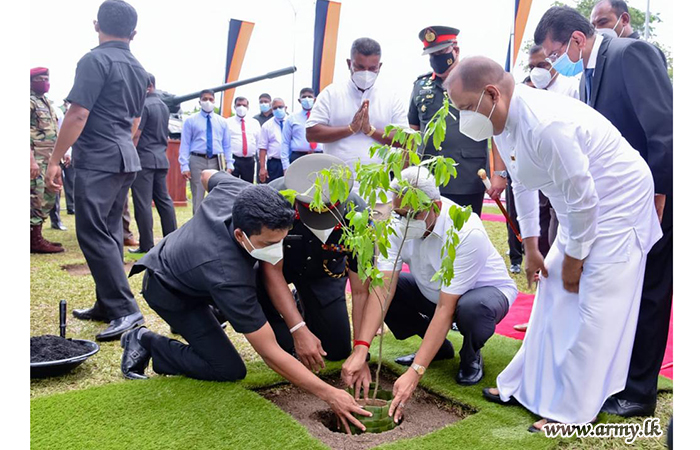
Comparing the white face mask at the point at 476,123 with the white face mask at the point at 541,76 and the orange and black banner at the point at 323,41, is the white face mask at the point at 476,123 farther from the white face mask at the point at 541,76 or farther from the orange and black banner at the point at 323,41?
the orange and black banner at the point at 323,41

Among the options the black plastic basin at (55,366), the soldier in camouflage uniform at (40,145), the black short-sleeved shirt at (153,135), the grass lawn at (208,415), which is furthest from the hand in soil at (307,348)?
the soldier in camouflage uniform at (40,145)

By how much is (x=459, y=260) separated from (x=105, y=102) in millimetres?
2266

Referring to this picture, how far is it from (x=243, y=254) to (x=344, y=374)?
0.65 metres

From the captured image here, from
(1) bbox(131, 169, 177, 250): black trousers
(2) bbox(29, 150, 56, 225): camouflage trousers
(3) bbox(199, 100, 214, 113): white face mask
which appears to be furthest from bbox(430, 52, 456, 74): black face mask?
(3) bbox(199, 100, 214, 113): white face mask

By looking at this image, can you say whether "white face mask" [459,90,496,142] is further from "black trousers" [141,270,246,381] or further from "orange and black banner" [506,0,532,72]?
"orange and black banner" [506,0,532,72]

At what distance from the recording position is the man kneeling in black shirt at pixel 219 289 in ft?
7.47

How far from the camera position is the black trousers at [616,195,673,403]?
7.85ft

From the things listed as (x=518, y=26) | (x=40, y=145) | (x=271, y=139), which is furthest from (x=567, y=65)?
(x=271, y=139)

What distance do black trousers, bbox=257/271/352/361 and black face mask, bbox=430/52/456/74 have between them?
1.57 metres

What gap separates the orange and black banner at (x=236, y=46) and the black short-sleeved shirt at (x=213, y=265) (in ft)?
33.2

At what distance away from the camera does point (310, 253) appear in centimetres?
293

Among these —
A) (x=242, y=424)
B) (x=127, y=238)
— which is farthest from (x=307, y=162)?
(x=127, y=238)

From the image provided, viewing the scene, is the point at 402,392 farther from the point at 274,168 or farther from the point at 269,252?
the point at 274,168

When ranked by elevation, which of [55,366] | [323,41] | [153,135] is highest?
[323,41]
